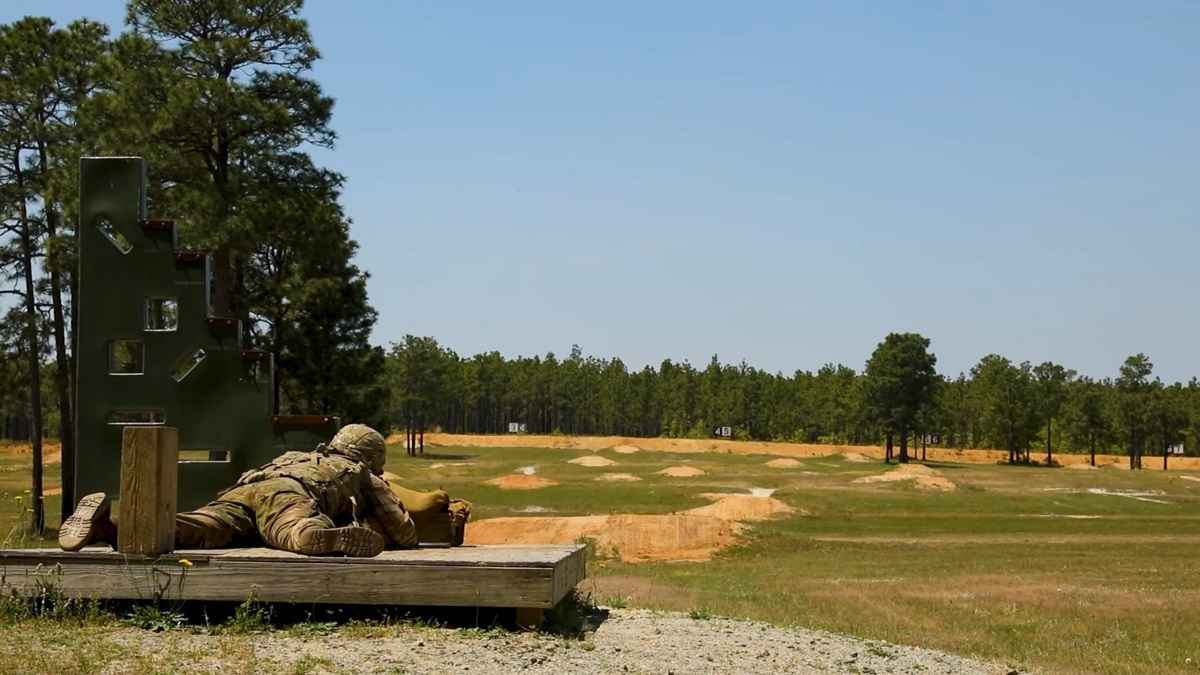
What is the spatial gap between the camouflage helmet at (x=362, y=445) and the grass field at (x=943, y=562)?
2.79 m

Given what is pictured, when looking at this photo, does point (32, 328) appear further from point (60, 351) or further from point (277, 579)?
point (277, 579)

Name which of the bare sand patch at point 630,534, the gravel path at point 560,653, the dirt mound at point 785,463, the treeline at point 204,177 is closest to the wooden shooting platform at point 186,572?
the gravel path at point 560,653

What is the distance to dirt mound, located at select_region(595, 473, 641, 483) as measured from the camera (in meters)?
63.3

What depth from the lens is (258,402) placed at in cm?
1412

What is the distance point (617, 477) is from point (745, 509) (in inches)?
933

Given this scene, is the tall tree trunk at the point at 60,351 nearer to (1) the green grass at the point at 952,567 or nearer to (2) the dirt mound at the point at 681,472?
(1) the green grass at the point at 952,567

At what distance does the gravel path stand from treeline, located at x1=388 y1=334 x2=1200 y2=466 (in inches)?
3698

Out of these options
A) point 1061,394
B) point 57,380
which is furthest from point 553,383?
point 57,380

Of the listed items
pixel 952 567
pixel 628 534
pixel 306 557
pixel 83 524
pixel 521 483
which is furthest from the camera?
pixel 521 483

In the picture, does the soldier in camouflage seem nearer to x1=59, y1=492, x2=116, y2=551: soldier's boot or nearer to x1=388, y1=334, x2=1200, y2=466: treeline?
x1=59, y1=492, x2=116, y2=551: soldier's boot

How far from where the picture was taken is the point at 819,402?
145 metres

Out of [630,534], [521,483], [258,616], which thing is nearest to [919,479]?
[521,483]

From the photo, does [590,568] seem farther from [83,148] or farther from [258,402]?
[83,148]

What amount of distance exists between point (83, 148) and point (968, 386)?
418 feet
